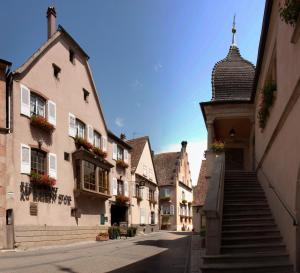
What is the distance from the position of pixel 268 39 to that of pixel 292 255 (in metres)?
6.80

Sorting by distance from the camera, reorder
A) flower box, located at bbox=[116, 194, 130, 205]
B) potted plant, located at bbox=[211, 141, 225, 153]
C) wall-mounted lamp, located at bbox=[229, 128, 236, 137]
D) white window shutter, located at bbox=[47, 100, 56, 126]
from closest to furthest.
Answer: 1. potted plant, located at bbox=[211, 141, 225, 153]
2. wall-mounted lamp, located at bbox=[229, 128, 236, 137]
3. white window shutter, located at bbox=[47, 100, 56, 126]
4. flower box, located at bbox=[116, 194, 130, 205]

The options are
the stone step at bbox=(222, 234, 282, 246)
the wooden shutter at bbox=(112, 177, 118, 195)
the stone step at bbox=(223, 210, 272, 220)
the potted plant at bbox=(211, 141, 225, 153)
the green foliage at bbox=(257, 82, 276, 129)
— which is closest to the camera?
the stone step at bbox=(222, 234, 282, 246)

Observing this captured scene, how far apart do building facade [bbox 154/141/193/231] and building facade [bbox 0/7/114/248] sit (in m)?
24.9

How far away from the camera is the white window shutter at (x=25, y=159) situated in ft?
68.1

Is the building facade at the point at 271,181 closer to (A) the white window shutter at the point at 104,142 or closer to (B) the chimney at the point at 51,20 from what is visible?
(B) the chimney at the point at 51,20

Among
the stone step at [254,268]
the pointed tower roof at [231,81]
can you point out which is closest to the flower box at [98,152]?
the pointed tower roof at [231,81]

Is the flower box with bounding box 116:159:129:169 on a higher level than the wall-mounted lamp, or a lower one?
lower

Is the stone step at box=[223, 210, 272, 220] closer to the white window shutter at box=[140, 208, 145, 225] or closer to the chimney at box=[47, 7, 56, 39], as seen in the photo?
A: the chimney at box=[47, 7, 56, 39]

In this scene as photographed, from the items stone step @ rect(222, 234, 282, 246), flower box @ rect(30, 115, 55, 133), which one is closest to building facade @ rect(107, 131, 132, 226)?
flower box @ rect(30, 115, 55, 133)

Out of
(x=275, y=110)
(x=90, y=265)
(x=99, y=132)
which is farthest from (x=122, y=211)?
(x=275, y=110)

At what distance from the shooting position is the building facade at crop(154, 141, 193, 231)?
5569 cm

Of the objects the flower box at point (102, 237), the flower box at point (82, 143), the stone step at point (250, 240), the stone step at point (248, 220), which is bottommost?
the flower box at point (102, 237)

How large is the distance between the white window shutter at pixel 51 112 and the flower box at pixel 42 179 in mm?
3181

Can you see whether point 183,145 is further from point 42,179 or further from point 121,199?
point 42,179
